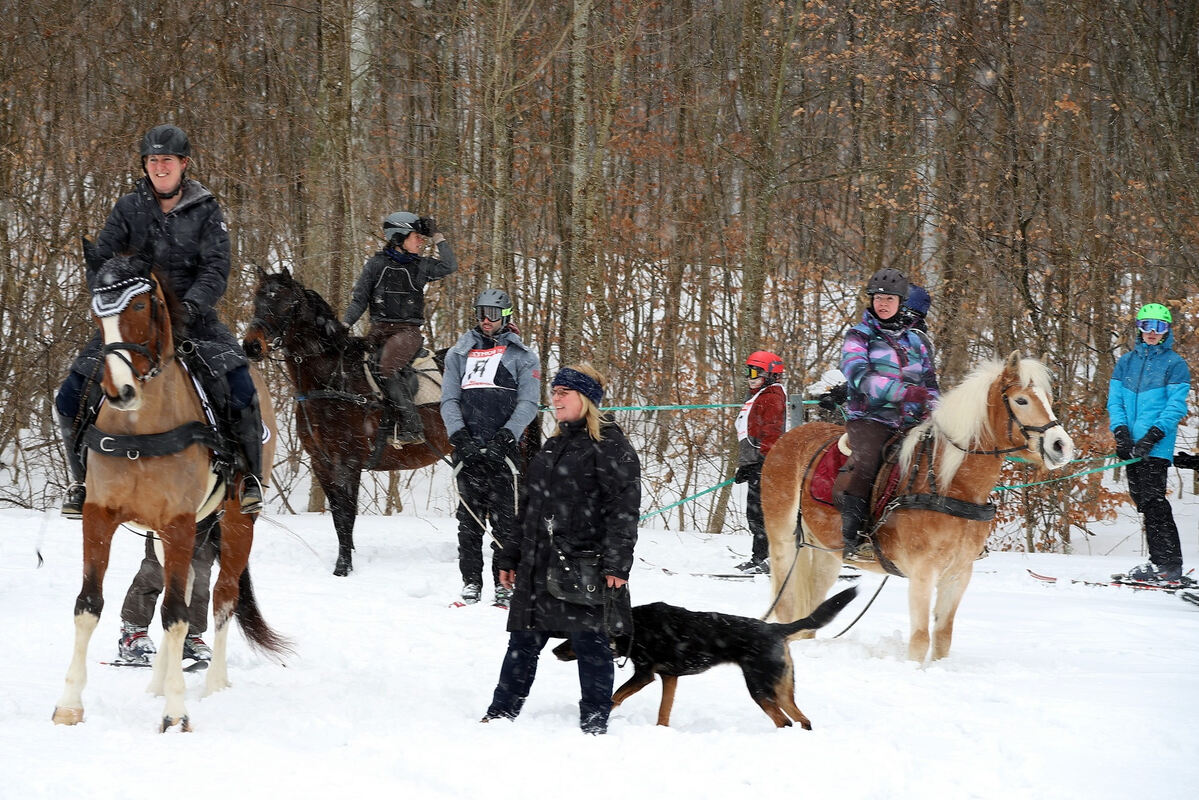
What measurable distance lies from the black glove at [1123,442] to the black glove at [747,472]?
3.17m

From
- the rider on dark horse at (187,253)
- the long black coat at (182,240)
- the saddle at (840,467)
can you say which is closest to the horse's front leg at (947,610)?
the saddle at (840,467)

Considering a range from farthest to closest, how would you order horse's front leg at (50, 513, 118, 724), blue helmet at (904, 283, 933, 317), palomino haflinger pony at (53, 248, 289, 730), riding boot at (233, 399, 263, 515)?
blue helmet at (904, 283, 933, 317)
riding boot at (233, 399, 263, 515)
horse's front leg at (50, 513, 118, 724)
palomino haflinger pony at (53, 248, 289, 730)

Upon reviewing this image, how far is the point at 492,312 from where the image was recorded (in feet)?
28.4

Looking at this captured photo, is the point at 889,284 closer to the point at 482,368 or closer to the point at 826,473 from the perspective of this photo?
the point at 826,473

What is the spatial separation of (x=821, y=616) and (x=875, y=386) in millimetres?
1948

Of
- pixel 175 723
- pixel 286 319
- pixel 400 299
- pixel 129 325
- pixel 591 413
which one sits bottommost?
pixel 175 723

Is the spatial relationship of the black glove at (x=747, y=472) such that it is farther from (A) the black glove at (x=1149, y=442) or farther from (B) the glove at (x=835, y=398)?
(A) the black glove at (x=1149, y=442)

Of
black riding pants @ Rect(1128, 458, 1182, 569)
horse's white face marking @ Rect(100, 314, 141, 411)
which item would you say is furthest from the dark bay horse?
black riding pants @ Rect(1128, 458, 1182, 569)

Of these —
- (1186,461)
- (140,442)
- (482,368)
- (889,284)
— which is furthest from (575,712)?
(1186,461)

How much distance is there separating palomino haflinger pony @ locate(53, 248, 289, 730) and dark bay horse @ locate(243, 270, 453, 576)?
176 inches

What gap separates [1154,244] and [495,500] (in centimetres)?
Answer: 1294

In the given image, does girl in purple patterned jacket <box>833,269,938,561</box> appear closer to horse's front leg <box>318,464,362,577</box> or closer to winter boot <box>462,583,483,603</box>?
winter boot <box>462,583,483,603</box>

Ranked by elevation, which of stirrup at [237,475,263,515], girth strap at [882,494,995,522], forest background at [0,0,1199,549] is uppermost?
forest background at [0,0,1199,549]

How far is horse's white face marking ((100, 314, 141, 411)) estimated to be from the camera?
462 cm
